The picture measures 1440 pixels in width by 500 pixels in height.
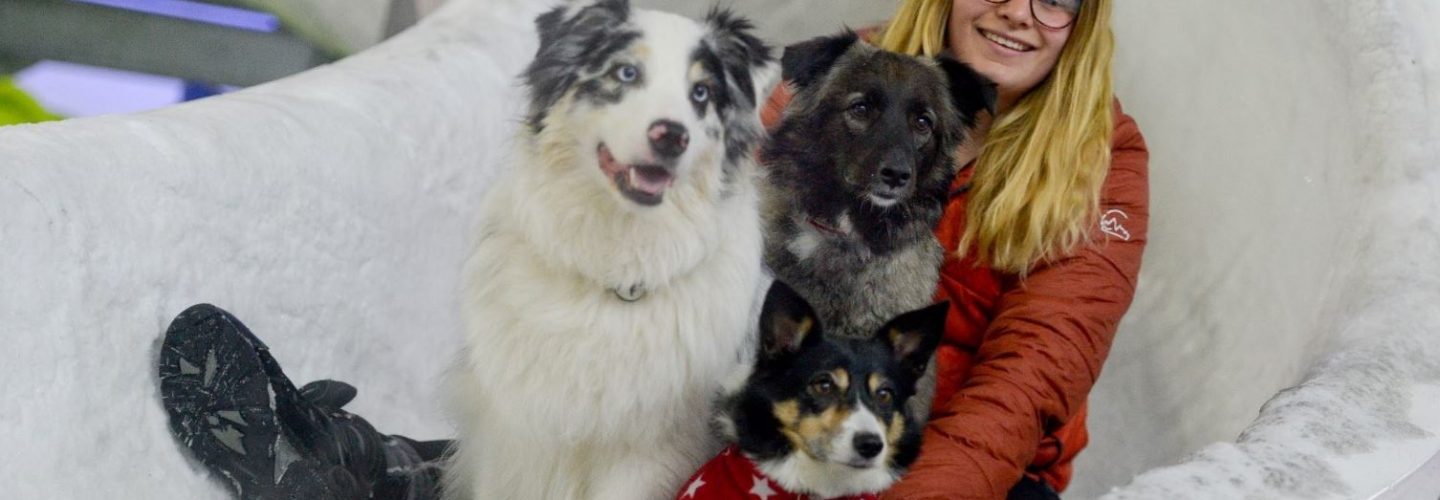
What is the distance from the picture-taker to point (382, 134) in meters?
2.05

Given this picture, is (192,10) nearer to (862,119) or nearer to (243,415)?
(243,415)

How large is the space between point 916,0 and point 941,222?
0.38 meters

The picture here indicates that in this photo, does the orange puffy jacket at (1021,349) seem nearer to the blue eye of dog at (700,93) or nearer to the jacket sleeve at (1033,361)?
the jacket sleeve at (1033,361)

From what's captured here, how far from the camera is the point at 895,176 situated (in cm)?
153

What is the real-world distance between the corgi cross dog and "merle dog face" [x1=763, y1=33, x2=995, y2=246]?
212 mm

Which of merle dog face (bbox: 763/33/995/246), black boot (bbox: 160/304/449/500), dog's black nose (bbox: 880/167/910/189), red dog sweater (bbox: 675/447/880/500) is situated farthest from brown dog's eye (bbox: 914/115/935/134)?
black boot (bbox: 160/304/449/500)

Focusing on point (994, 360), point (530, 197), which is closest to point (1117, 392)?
point (994, 360)

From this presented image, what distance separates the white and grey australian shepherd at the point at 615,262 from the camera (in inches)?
48.5

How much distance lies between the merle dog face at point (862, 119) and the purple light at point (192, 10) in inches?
29.8

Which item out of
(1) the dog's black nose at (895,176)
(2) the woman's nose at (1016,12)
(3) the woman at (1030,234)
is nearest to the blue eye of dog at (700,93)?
(1) the dog's black nose at (895,176)

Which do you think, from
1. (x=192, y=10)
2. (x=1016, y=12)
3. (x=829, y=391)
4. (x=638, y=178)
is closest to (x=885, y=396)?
(x=829, y=391)

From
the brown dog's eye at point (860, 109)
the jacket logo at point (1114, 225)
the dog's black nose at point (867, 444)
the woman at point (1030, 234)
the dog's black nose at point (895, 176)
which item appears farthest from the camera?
the jacket logo at point (1114, 225)

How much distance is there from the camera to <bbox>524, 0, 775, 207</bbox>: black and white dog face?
1.20 meters

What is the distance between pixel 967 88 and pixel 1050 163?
0.72 feet
